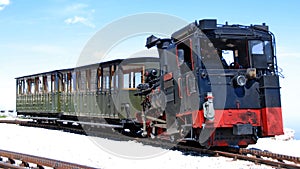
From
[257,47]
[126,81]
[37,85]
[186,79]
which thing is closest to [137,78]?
[126,81]

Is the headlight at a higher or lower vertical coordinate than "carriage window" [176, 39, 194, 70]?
lower

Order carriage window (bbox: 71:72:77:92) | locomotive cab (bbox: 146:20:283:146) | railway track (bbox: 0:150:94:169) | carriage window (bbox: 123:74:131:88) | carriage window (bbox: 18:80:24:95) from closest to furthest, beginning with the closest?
railway track (bbox: 0:150:94:169), locomotive cab (bbox: 146:20:283:146), carriage window (bbox: 123:74:131:88), carriage window (bbox: 71:72:77:92), carriage window (bbox: 18:80:24:95)

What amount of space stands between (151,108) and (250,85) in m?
3.88

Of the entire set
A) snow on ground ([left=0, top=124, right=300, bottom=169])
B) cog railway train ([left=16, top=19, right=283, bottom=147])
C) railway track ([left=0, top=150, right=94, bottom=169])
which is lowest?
snow on ground ([left=0, top=124, right=300, bottom=169])

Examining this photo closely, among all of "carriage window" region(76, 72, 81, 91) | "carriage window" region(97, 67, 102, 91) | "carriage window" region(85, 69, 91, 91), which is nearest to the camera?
"carriage window" region(97, 67, 102, 91)

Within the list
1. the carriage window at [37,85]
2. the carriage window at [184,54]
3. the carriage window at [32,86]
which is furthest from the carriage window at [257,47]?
the carriage window at [32,86]

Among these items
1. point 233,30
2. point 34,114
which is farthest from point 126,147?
point 34,114

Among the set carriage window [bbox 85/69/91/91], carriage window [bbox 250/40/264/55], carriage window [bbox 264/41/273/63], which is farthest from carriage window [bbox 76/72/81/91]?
carriage window [bbox 264/41/273/63]

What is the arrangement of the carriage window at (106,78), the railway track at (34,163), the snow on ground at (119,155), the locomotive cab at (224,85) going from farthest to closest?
1. the carriage window at (106,78)
2. the locomotive cab at (224,85)
3. the snow on ground at (119,155)
4. the railway track at (34,163)

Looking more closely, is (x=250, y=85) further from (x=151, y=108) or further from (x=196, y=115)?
(x=151, y=108)

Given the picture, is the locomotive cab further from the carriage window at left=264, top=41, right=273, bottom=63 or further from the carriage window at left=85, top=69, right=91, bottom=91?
the carriage window at left=85, top=69, right=91, bottom=91

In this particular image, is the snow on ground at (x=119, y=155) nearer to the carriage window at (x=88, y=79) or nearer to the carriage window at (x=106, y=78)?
the carriage window at (x=106, y=78)

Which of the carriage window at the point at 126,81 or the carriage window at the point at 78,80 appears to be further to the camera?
the carriage window at the point at 78,80

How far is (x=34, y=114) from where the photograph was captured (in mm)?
22891
